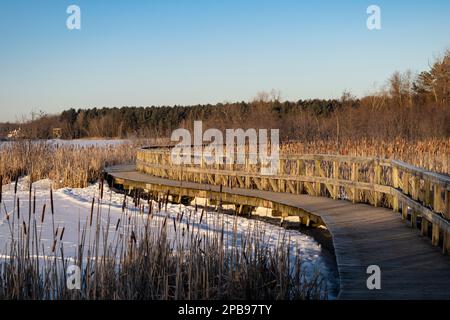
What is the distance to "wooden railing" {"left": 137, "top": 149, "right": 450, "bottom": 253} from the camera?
600 cm

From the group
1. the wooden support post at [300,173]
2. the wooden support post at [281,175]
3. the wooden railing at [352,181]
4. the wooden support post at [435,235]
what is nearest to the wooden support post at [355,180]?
the wooden railing at [352,181]

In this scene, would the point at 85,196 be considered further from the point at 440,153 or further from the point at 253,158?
the point at 440,153

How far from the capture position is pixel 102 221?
8.75 meters

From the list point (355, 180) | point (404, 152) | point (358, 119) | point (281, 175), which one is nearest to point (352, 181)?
point (355, 180)

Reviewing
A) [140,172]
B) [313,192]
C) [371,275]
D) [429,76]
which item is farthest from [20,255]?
[429,76]

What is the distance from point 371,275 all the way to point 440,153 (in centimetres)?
1043

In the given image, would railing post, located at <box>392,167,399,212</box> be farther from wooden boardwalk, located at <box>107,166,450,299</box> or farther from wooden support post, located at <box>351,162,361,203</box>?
wooden support post, located at <box>351,162,361,203</box>

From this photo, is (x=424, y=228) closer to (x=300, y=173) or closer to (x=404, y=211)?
(x=404, y=211)

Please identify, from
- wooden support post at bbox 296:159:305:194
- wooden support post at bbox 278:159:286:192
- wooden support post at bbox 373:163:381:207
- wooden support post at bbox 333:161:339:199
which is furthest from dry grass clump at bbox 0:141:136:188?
wooden support post at bbox 373:163:381:207

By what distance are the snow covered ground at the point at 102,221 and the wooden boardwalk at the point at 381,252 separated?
380 millimetres

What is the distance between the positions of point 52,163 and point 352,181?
1102cm

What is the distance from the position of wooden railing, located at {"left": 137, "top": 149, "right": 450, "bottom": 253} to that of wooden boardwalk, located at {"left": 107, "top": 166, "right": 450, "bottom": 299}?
0.24 metres

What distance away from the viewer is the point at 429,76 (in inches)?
1348
